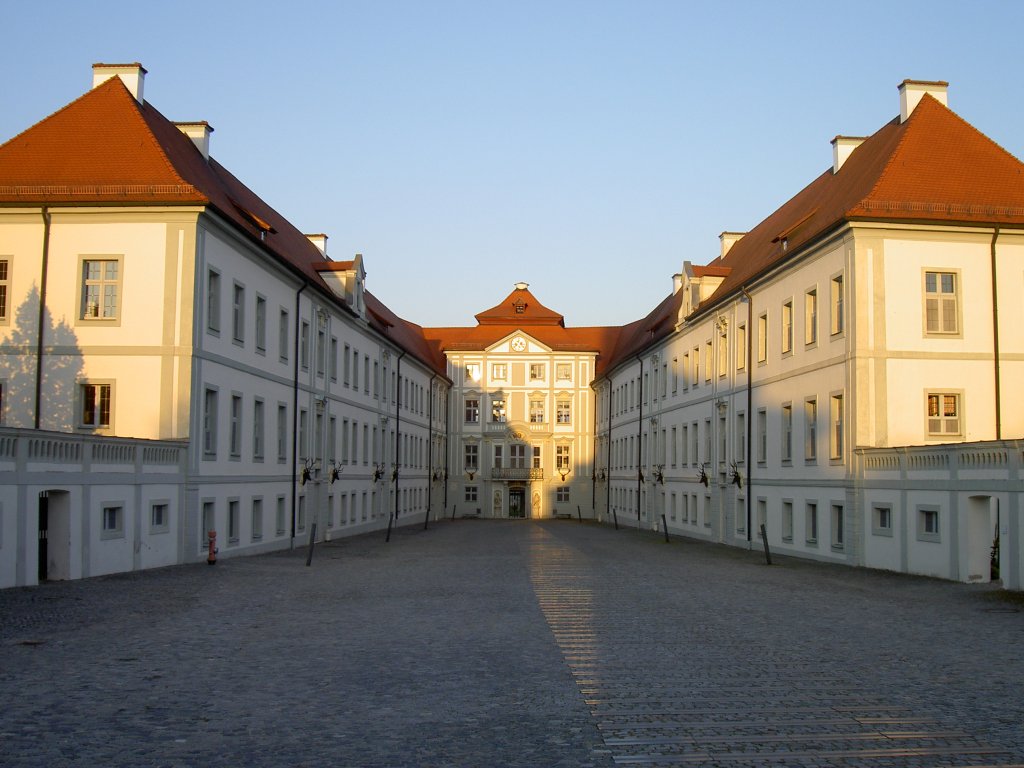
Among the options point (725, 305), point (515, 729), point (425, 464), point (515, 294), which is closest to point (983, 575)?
point (515, 729)

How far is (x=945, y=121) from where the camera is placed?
3136 cm

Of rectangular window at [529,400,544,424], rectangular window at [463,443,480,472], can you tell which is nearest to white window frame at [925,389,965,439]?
rectangular window at [529,400,544,424]

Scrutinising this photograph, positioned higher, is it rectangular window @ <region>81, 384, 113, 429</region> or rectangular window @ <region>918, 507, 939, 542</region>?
rectangular window @ <region>81, 384, 113, 429</region>

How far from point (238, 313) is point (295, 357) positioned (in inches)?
260

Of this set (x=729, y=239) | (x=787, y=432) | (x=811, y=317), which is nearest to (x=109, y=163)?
(x=811, y=317)

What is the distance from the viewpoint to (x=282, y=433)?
35375 mm

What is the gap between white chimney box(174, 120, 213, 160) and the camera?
33.9 metres

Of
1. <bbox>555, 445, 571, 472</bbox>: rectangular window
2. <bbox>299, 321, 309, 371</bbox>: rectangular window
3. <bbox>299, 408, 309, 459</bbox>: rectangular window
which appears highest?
<bbox>299, 321, 309, 371</bbox>: rectangular window

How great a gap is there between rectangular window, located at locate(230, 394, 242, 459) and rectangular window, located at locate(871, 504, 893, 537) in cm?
1709

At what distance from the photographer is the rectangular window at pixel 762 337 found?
35.5 meters

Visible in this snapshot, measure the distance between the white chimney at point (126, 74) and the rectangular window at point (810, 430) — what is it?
21.1m

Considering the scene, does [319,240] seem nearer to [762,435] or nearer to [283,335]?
[283,335]

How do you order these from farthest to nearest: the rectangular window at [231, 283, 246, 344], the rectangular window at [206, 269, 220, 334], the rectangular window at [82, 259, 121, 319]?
1. the rectangular window at [231, 283, 246, 344]
2. the rectangular window at [206, 269, 220, 334]
3. the rectangular window at [82, 259, 121, 319]

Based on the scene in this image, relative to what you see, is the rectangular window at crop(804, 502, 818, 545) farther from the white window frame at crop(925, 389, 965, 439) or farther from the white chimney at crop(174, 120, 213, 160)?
the white chimney at crop(174, 120, 213, 160)
